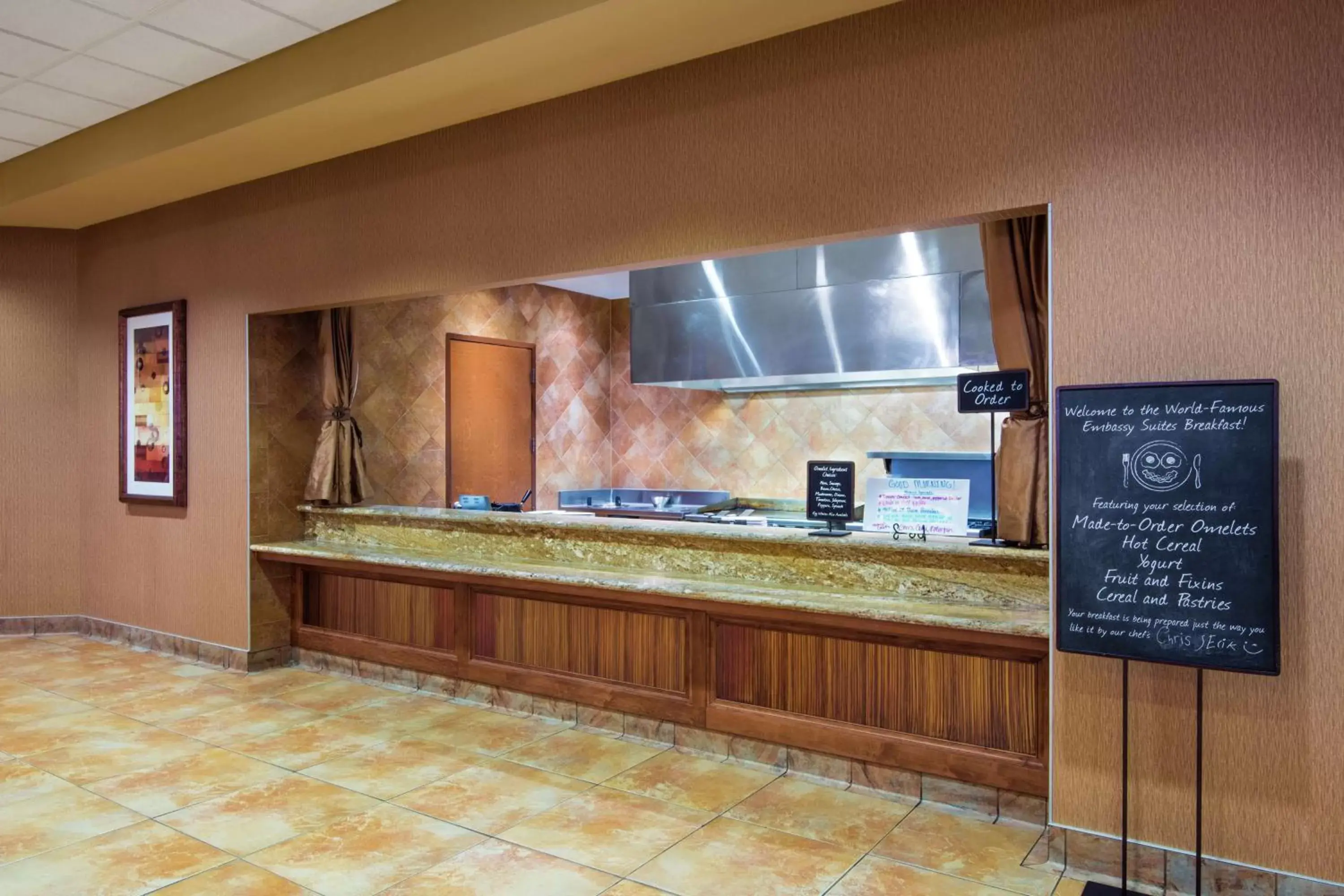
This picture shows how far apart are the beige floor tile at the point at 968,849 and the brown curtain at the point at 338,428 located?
154 inches

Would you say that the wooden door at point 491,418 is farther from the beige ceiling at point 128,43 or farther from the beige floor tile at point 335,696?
the beige ceiling at point 128,43

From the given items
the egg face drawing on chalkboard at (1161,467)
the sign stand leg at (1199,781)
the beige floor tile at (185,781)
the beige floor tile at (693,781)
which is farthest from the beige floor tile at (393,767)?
the egg face drawing on chalkboard at (1161,467)

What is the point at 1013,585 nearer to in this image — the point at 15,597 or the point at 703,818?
the point at 703,818

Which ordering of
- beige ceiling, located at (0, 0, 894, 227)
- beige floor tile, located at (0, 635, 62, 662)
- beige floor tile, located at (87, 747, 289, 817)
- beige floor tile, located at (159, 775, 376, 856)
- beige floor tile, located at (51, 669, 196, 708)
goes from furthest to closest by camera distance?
beige floor tile, located at (0, 635, 62, 662) → beige floor tile, located at (51, 669, 196, 708) → beige floor tile, located at (87, 747, 289, 817) → beige ceiling, located at (0, 0, 894, 227) → beige floor tile, located at (159, 775, 376, 856)

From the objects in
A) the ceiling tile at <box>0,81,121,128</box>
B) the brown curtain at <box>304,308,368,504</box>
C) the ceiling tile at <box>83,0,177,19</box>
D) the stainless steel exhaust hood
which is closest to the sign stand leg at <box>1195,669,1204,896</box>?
the stainless steel exhaust hood

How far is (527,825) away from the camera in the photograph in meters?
3.23

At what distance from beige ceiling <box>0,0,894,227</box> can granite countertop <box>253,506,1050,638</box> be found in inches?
79.6

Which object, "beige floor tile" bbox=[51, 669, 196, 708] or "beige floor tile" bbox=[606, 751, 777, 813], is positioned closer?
"beige floor tile" bbox=[606, 751, 777, 813]

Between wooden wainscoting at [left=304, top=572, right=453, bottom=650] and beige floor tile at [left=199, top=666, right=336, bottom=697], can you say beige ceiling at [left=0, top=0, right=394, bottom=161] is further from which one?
beige floor tile at [left=199, top=666, right=336, bottom=697]

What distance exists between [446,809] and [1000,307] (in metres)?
2.80

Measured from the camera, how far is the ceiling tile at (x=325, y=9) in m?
3.55

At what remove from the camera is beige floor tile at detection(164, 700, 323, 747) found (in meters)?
4.28

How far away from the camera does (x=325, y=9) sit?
361 cm

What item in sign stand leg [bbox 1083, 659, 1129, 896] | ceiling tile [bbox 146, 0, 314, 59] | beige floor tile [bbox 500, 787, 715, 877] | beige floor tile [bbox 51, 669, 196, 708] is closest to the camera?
sign stand leg [bbox 1083, 659, 1129, 896]
